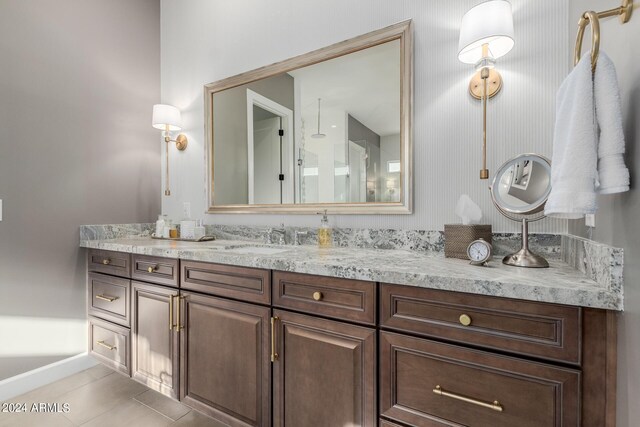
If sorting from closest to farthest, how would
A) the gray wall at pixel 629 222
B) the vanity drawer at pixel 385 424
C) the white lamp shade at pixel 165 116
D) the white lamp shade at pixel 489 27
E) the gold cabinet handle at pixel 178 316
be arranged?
the gray wall at pixel 629 222 < the vanity drawer at pixel 385 424 < the white lamp shade at pixel 489 27 < the gold cabinet handle at pixel 178 316 < the white lamp shade at pixel 165 116

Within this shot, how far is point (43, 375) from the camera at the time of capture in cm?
199

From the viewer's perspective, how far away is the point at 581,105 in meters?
0.76

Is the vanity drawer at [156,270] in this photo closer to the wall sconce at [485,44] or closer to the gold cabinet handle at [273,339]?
the gold cabinet handle at [273,339]

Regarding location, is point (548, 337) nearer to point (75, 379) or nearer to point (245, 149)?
point (245, 149)

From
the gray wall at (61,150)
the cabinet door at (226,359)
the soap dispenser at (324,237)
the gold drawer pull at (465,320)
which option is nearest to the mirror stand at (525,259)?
the gold drawer pull at (465,320)

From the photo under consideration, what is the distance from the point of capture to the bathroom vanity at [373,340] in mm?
809

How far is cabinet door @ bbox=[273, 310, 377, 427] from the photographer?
1081 mm

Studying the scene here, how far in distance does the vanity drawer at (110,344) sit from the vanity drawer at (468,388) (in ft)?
5.37

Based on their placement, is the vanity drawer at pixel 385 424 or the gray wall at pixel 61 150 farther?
the gray wall at pixel 61 150

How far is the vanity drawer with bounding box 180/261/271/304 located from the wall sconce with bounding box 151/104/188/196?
50.6 inches

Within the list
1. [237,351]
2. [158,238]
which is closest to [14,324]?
[158,238]

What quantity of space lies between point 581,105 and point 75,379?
2.97m

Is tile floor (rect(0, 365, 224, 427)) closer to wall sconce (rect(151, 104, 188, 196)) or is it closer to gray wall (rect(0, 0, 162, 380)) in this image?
gray wall (rect(0, 0, 162, 380))

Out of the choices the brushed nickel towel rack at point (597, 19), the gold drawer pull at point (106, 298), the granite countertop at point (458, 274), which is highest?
the brushed nickel towel rack at point (597, 19)
